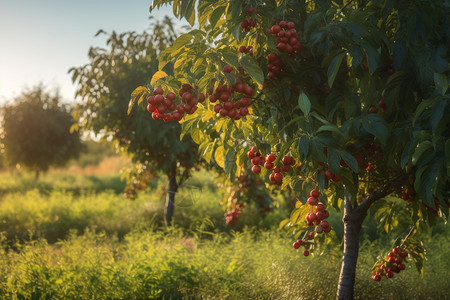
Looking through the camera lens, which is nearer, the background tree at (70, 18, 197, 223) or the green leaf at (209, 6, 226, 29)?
the green leaf at (209, 6, 226, 29)

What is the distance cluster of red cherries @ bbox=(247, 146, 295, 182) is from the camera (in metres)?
2.22

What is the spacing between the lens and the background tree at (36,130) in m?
15.8

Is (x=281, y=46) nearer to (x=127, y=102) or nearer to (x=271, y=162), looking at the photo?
(x=271, y=162)

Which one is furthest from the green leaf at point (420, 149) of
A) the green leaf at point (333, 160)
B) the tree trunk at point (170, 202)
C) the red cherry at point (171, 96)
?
the tree trunk at point (170, 202)

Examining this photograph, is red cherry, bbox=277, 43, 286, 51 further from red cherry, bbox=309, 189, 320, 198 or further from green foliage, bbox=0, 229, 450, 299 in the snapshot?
green foliage, bbox=0, 229, 450, 299

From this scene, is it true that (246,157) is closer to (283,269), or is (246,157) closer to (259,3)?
(259,3)

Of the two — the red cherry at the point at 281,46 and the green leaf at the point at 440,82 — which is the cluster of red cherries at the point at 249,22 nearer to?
the red cherry at the point at 281,46

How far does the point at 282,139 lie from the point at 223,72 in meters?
0.52

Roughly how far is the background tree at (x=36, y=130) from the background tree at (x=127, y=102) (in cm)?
993

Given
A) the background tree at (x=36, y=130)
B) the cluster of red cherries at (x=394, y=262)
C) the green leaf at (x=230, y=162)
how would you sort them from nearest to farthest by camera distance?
the green leaf at (x=230, y=162) < the cluster of red cherries at (x=394, y=262) < the background tree at (x=36, y=130)

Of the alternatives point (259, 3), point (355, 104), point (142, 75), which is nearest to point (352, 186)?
point (355, 104)

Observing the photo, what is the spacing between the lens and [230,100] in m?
2.16

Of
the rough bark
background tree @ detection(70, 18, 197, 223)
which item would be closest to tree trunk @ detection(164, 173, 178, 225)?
background tree @ detection(70, 18, 197, 223)

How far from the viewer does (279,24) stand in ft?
7.29
